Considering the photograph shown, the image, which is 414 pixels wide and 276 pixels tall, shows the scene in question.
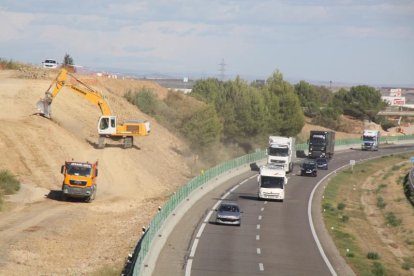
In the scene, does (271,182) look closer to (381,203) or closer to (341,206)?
(341,206)

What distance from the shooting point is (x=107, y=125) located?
227 feet

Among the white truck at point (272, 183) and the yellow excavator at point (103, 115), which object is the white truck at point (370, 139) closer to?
the yellow excavator at point (103, 115)

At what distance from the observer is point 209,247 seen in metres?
39.3

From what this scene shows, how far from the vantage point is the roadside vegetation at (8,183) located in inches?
2100

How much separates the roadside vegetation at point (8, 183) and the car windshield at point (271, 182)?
17788mm

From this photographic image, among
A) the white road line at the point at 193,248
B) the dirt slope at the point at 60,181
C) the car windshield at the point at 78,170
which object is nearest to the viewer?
the white road line at the point at 193,248

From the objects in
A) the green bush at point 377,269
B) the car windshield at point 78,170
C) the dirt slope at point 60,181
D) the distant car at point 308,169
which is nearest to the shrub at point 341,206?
the dirt slope at point 60,181

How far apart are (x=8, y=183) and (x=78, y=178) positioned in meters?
6.73

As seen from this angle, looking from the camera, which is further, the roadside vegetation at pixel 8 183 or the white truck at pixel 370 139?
the white truck at pixel 370 139

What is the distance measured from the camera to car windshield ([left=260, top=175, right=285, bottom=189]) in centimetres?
5922

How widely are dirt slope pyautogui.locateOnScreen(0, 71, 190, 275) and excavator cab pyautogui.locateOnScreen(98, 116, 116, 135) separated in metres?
1.98

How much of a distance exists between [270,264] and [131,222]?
46.4 ft

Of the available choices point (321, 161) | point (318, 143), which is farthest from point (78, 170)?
point (318, 143)

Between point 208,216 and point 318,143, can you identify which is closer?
point 208,216
